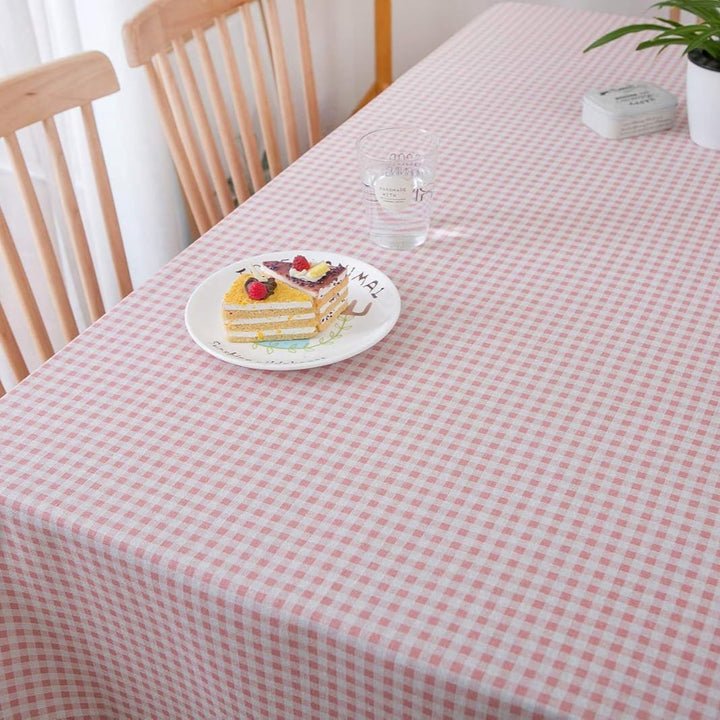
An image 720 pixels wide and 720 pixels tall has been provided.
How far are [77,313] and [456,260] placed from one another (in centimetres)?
A: 128

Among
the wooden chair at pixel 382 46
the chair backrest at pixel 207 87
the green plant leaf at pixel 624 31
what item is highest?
the green plant leaf at pixel 624 31

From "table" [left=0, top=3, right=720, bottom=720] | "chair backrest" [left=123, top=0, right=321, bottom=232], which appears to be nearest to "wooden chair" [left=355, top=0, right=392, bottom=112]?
"chair backrest" [left=123, top=0, right=321, bottom=232]

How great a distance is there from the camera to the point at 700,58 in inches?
59.8

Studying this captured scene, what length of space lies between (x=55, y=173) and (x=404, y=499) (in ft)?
2.64

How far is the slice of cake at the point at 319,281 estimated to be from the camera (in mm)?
1151

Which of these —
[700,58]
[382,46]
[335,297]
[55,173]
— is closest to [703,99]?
[700,58]

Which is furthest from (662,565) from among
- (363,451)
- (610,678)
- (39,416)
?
(39,416)

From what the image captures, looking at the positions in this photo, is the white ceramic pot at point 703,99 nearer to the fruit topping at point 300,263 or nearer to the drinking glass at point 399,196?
the drinking glass at point 399,196

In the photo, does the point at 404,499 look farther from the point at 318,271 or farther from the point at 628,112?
the point at 628,112

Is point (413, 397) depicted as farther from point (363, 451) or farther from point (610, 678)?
point (610, 678)

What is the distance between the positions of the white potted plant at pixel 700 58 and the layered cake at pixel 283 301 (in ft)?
2.11

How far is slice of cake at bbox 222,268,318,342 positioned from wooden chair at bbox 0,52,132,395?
387mm

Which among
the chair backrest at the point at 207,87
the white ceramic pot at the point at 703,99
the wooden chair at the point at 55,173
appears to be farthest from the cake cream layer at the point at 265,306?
the white ceramic pot at the point at 703,99

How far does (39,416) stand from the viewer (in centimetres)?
108
